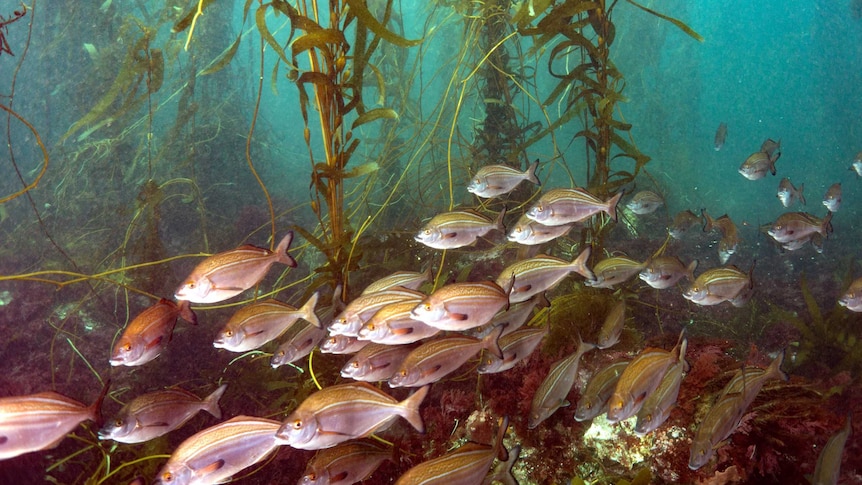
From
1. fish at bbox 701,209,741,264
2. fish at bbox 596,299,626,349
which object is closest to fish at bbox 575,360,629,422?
fish at bbox 596,299,626,349

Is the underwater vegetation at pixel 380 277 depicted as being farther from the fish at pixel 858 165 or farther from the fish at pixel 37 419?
the fish at pixel 858 165

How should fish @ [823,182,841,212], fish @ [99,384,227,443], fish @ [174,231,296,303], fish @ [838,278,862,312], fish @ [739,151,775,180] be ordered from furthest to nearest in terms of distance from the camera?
fish @ [823,182,841,212]
fish @ [739,151,775,180]
fish @ [838,278,862,312]
fish @ [174,231,296,303]
fish @ [99,384,227,443]

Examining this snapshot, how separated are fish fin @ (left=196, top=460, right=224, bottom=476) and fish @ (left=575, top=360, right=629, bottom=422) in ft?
7.34

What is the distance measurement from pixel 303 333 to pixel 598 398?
7.27 ft

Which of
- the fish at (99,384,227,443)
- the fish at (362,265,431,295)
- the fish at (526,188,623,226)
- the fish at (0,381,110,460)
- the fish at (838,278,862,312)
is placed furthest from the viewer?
the fish at (838,278,862,312)

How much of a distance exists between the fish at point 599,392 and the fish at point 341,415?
1.20 meters

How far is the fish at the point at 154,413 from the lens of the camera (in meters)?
2.86

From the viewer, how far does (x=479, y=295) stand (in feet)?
9.77

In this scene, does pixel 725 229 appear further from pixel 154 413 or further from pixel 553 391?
pixel 154 413

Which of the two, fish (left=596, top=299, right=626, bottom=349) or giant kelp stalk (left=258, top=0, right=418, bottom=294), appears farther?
fish (left=596, top=299, right=626, bottom=349)

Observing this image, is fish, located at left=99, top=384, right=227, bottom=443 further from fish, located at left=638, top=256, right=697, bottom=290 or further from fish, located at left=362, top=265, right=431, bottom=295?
fish, located at left=638, top=256, right=697, bottom=290

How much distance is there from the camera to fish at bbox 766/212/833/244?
5547 millimetres

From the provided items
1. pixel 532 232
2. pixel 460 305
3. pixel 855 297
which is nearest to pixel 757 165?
pixel 855 297

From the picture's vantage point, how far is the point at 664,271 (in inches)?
180
